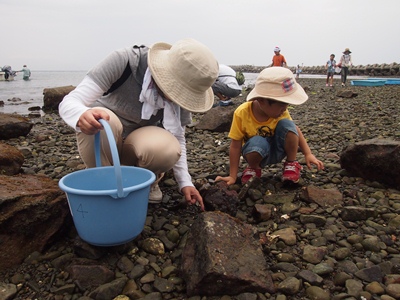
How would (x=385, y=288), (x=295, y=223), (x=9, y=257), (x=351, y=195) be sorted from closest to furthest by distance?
1. (x=385, y=288)
2. (x=9, y=257)
3. (x=295, y=223)
4. (x=351, y=195)

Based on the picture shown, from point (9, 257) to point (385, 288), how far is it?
168 cm

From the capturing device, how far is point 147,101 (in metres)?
2.00

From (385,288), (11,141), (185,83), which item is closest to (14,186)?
(185,83)

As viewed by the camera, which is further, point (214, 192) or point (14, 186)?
point (214, 192)

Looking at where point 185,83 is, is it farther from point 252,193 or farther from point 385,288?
point 385,288

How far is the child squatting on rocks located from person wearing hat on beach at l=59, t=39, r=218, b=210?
18.8 inches

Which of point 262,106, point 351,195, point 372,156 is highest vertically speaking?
point 262,106

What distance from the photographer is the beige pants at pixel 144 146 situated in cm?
205

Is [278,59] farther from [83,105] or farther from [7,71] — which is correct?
[7,71]

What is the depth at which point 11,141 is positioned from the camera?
462cm

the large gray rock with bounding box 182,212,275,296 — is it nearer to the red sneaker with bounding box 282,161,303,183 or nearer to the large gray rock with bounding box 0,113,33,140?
the red sneaker with bounding box 282,161,303,183

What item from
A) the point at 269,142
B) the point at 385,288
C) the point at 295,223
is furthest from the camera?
the point at 269,142

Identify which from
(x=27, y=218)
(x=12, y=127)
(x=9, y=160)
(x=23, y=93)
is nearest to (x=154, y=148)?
(x=27, y=218)

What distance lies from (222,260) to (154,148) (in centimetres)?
85
